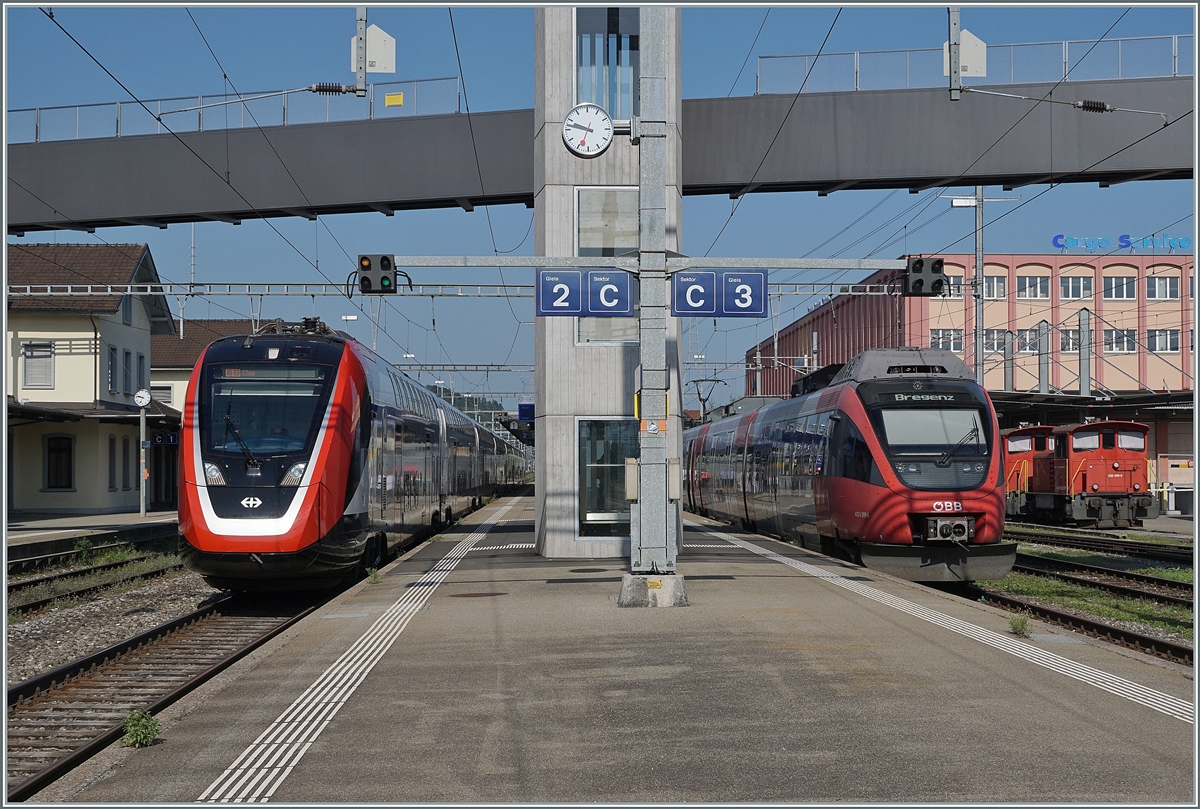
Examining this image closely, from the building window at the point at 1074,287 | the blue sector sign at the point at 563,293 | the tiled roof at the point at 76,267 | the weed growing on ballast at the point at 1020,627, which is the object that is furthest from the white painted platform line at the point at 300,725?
the building window at the point at 1074,287

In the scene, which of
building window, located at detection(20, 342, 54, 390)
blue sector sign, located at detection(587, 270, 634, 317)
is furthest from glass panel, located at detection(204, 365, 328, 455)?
building window, located at detection(20, 342, 54, 390)

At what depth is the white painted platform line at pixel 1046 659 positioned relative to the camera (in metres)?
7.73

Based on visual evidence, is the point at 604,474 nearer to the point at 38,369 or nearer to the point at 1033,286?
the point at 38,369

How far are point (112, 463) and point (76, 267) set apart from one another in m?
8.25

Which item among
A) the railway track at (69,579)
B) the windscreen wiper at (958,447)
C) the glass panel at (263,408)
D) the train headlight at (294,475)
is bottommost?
the railway track at (69,579)

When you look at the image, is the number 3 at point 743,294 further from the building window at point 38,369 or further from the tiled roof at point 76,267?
the building window at point 38,369

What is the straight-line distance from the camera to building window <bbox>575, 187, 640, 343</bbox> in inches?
781

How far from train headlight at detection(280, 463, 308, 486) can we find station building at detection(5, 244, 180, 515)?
2400cm

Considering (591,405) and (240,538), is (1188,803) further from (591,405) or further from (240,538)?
(591,405)

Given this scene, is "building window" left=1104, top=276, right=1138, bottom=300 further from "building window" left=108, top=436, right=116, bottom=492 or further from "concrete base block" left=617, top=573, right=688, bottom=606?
"concrete base block" left=617, top=573, right=688, bottom=606

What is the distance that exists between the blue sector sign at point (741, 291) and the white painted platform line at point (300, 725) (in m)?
5.43

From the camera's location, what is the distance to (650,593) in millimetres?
12680

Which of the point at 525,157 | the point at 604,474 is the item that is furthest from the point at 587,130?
the point at 604,474

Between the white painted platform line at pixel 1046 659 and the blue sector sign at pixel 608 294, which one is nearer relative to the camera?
the white painted platform line at pixel 1046 659
